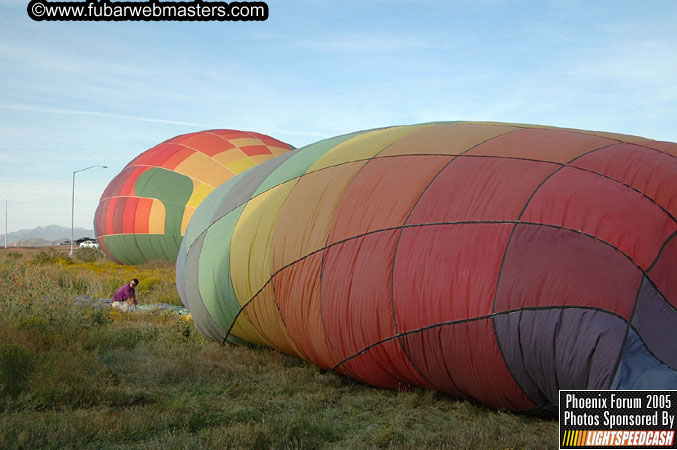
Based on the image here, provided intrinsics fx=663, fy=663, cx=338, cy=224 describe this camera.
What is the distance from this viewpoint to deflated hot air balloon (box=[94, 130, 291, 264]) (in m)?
19.9

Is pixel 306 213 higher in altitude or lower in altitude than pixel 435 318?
higher

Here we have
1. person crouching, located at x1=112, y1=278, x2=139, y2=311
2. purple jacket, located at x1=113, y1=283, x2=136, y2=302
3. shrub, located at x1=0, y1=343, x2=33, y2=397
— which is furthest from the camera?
purple jacket, located at x1=113, y1=283, x2=136, y2=302

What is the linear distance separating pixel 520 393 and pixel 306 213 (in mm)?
2825

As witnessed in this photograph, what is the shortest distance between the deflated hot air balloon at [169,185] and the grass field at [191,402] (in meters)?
11.9

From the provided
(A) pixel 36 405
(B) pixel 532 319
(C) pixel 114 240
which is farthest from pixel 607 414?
(C) pixel 114 240

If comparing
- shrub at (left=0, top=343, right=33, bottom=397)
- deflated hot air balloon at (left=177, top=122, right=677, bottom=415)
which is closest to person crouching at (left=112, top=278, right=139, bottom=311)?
deflated hot air balloon at (left=177, top=122, right=677, bottom=415)

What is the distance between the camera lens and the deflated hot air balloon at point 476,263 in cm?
471

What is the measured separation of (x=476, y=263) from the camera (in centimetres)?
521

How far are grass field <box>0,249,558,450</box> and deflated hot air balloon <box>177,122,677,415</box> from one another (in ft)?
1.04

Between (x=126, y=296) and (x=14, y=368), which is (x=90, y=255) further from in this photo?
(x=14, y=368)

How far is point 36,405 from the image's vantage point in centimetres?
524

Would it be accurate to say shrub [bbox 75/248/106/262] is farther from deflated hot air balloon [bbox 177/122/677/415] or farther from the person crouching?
deflated hot air balloon [bbox 177/122/677/415]

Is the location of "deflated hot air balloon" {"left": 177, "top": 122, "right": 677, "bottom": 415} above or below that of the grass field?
above

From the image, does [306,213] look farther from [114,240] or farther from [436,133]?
[114,240]
